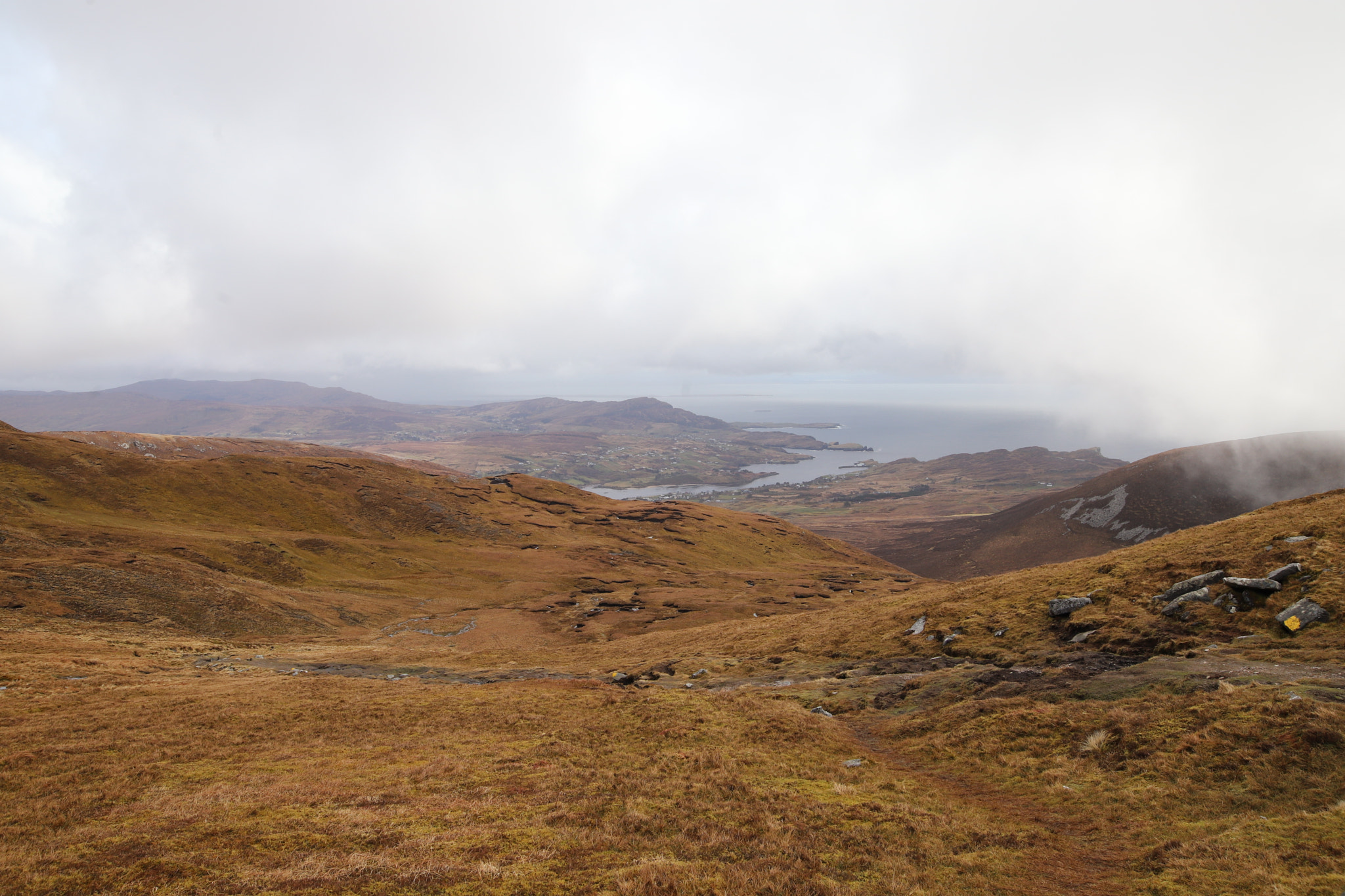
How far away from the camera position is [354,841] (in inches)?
480

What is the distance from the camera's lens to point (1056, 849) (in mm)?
12672

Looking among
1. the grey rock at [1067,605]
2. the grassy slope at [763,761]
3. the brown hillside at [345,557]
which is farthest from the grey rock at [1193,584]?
the brown hillside at [345,557]

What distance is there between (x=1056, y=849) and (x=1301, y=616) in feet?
56.6

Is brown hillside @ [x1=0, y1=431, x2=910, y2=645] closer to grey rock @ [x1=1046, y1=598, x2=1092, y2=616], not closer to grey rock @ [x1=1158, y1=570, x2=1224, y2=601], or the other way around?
grey rock @ [x1=1046, y1=598, x2=1092, y2=616]

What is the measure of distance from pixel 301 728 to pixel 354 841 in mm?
13494

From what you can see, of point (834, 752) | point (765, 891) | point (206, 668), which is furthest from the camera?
point (206, 668)

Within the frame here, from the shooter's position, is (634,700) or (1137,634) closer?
(1137,634)

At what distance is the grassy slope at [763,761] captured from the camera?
1094 centimetres

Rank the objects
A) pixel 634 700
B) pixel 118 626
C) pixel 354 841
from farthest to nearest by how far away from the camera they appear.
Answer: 1. pixel 118 626
2. pixel 634 700
3. pixel 354 841

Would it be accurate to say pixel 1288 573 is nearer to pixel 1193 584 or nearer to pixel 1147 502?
pixel 1193 584

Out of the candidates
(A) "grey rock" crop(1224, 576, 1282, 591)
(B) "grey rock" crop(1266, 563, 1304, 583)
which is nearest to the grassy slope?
(B) "grey rock" crop(1266, 563, 1304, 583)

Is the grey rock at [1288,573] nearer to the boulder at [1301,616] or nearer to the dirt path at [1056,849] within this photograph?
the boulder at [1301,616]

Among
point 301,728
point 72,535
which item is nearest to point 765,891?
point 301,728

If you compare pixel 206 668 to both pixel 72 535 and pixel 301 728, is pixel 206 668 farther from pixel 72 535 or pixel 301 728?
pixel 72 535
